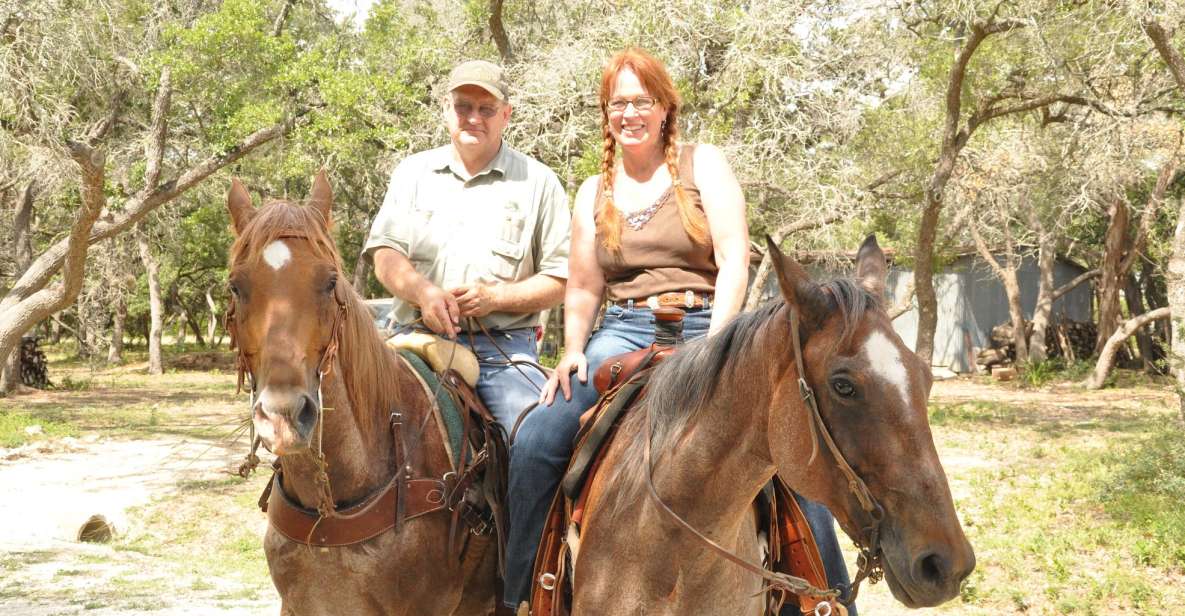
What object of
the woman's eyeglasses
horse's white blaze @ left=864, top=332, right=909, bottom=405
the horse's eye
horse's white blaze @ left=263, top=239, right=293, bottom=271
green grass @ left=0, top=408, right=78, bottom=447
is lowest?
green grass @ left=0, top=408, right=78, bottom=447

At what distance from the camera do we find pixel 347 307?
322 cm

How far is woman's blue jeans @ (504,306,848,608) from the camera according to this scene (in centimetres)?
337

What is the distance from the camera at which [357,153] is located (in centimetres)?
1623

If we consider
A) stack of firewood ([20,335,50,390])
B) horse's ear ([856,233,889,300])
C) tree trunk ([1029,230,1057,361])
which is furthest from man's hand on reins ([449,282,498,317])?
tree trunk ([1029,230,1057,361])

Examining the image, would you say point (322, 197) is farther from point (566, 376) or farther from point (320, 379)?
point (566, 376)

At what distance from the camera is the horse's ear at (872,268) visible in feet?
8.47

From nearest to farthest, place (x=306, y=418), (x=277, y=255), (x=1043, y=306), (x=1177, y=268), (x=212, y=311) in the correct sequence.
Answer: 1. (x=306, y=418)
2. (x=277, y=255)
3. (x=1177, y=268)
4. (x=1043, y=306)
5. (x=212, y=311)

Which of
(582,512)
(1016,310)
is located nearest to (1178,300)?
(582,512)

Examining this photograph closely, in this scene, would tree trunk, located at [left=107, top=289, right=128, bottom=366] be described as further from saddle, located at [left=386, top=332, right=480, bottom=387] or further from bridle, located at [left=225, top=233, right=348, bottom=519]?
bridle, located at [left=225, top=233, right=348, bottom=519]

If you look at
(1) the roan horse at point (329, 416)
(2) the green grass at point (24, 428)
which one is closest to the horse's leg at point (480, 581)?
(1) the roan horse at point (329, 416)

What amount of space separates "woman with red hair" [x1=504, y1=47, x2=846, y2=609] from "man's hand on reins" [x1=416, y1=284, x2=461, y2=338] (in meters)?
→ 0.63

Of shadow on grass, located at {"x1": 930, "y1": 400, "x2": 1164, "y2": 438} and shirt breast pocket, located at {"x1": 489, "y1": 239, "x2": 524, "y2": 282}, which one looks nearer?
shirt breast pocket, located at {"x1": 489, "y1": 239, "x2": 524, "y2": 282}

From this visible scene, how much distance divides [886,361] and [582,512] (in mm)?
1250

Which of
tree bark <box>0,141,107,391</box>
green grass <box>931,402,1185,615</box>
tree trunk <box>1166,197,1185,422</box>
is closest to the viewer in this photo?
green grass <box>931,402,1185,615</box>
